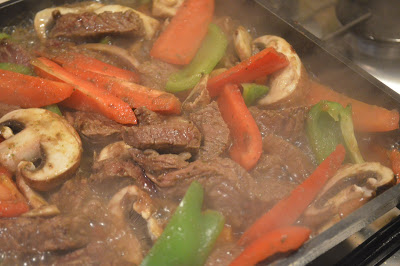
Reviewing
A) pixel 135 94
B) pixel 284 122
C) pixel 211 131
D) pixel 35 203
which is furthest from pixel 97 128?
pixel 284 122

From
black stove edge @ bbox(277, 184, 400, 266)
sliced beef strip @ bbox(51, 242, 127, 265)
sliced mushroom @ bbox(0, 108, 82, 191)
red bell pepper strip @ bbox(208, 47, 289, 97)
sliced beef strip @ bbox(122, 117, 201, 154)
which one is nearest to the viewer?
black stove edge @ bbox(277, 184, 400, 266)

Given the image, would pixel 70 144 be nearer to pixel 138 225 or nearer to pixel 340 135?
pixel 138 225

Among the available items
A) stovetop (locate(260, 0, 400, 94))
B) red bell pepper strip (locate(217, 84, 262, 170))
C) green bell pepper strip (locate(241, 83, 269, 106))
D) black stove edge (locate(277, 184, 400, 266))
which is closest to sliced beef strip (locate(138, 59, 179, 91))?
red bell pepper strip (locate(217, 84, 262, 170))

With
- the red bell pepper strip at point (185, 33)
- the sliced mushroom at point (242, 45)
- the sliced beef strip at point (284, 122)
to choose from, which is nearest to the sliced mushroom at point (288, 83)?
the sliced beef strip at point (284, 122)

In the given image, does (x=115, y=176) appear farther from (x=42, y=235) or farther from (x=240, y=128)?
(x=240, y=128)

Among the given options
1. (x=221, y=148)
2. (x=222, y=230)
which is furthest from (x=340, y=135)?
(x=222, y=230)

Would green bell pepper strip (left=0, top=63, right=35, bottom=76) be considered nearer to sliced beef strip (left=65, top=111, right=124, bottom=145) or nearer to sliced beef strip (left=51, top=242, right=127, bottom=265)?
sliced beef strip (left=65, top=111, right=124, bottom=145)
